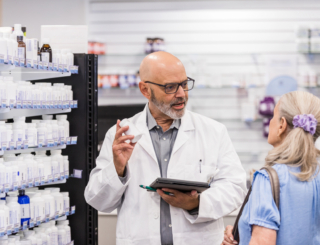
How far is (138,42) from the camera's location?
5.75 metres

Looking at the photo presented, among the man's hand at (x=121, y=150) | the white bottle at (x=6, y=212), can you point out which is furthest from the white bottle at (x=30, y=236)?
the man's hand at (x=121, y=150)

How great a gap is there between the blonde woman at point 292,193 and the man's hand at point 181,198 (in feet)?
1.62

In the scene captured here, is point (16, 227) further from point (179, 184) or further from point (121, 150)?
point (179, 184)

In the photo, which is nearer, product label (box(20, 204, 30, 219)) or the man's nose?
the man's nose

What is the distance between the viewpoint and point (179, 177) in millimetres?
2250

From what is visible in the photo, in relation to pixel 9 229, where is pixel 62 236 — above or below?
below

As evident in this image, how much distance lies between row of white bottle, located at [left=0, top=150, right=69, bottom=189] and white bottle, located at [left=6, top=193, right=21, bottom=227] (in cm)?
9

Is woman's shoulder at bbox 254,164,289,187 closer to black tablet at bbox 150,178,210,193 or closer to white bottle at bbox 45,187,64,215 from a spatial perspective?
black tablet at bbox 150,178,210,193

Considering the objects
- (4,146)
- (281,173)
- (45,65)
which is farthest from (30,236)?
(281,173)

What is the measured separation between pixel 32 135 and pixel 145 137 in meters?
0.76

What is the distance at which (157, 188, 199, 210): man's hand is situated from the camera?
2.06 meters

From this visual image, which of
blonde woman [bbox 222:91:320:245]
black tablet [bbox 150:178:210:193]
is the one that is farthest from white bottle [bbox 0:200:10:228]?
blonde woman [bbox 222:91:320:245]

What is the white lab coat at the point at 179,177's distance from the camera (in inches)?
86.2

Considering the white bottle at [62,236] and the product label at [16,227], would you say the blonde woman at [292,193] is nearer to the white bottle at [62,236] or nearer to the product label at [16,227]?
the product label at [16,227]
